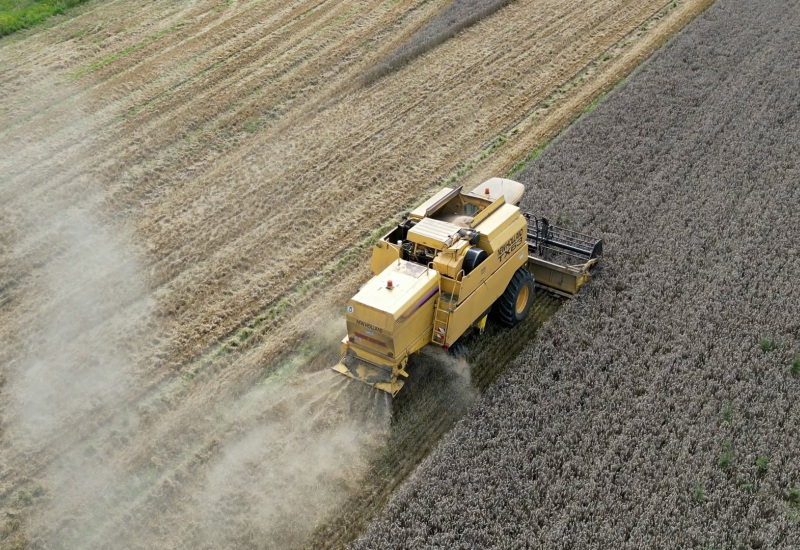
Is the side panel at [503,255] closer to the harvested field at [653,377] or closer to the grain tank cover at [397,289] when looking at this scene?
the grain tank cover at [397,289]

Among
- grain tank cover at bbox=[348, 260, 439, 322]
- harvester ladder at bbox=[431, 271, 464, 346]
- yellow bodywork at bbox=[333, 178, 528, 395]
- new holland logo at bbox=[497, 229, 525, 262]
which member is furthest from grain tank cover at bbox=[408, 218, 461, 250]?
new holland logo at bbox=[497, 229, 525, 262]

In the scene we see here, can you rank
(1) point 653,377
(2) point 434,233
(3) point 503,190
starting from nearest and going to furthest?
(1) point 653,377
(2) point 434,233
(3) point 503,190

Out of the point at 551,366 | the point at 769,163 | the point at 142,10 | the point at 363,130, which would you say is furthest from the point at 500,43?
the point at 551,366

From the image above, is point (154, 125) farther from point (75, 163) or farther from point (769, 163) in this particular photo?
point (769, 163)

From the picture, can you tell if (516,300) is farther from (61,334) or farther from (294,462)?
(61,334)

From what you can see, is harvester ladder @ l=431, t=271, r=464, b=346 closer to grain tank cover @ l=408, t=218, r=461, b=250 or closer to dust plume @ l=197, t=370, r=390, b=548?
grain tank cover @ l=408, t=218, r=461, b=250

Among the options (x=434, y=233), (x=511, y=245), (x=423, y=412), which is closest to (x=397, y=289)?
(x=434, y=233)
